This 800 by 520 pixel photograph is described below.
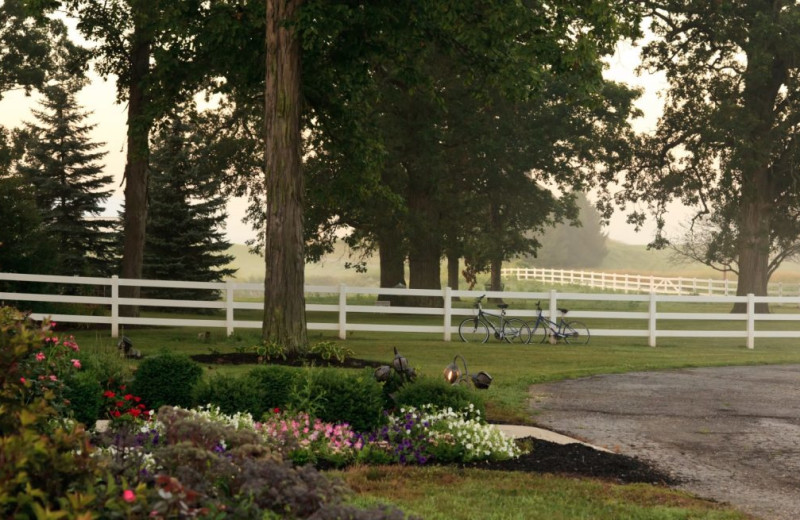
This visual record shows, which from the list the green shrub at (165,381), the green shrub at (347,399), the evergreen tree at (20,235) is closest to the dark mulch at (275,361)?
the green shrub at (165,381)

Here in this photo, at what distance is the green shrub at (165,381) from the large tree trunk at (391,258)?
24547 mm

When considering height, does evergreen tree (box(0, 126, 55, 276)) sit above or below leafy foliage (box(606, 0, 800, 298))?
below

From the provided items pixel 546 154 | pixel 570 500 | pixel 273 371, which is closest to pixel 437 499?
pixel 570 500

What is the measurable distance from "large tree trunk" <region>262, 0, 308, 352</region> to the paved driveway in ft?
17.2

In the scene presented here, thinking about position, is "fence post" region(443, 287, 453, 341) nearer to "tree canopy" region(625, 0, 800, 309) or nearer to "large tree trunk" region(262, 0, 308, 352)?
"large tree trunk" region(262, 0, 308, 352)

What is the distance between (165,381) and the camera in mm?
10781

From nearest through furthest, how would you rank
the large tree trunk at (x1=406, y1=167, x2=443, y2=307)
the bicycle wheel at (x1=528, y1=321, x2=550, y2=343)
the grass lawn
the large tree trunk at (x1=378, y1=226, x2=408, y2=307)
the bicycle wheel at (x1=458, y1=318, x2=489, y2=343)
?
1. the grass lawn
2. the bicycle wheel at (x1=458, y1=318, x2=489, y2=343)
3. the bicycle wheel at (x1=528, y1=321, x2=550, y2=343)
4. the large tree trunk at (x1=406, y1=167, x2=443, y2=307)
5. the large tree trunk at (x1=378, y1=226, x2=408, y2=307)

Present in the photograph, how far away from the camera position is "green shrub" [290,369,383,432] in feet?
31.9

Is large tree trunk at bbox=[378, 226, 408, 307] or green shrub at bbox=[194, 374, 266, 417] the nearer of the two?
green shrub at bbox=[194, 374, 266, 417]

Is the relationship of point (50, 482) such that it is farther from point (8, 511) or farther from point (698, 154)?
point (698, 154)

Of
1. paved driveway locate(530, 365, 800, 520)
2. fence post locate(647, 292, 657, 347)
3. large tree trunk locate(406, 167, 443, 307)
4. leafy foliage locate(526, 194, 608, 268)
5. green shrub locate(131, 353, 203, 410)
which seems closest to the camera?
paved driveway locate(530, 365, 800, 520)

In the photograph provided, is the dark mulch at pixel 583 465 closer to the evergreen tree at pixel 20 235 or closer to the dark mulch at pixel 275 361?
the dark mulch at pixel 275 361

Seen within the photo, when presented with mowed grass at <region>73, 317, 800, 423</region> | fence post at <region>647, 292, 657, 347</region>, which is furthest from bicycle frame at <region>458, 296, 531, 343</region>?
fence post at <region>647, 292, 657, 347</region>

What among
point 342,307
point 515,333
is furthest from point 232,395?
point 515,333
